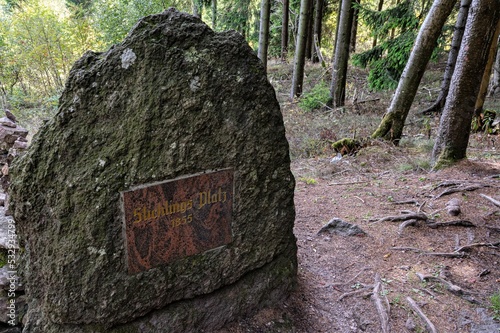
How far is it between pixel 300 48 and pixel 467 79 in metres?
7.90

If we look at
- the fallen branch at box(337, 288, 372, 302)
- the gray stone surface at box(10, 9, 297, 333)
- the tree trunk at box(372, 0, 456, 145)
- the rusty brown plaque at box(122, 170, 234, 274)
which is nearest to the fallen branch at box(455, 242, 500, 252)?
the fallen branch at box(337, 288, 372, 302)

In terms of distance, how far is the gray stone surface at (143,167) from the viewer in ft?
7.04

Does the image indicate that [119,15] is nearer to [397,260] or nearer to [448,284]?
[397,260]

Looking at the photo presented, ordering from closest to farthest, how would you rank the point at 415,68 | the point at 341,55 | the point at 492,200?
the point at 492,200 → the point at 415,68 → the point at 341,55

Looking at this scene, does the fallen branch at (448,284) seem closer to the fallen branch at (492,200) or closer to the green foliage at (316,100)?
the fallen branch at (492,200)

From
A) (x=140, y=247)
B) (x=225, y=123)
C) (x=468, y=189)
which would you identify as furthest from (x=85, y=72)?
(x=468, y=189)

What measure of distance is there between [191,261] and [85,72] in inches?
60.9

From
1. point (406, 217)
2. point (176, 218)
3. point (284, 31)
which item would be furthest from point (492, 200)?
point (284, 31)

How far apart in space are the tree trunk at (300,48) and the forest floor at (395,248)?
6.37 meters

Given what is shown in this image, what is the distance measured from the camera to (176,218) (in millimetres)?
2445

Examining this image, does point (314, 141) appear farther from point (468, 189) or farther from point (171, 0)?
point (171, 0)

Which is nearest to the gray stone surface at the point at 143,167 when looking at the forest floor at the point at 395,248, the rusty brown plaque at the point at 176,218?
the rusty brown plaque at the point at 176,218

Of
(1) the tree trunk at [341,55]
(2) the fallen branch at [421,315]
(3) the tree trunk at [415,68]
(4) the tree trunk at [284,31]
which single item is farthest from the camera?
(4) the tree trunk at [284,31]

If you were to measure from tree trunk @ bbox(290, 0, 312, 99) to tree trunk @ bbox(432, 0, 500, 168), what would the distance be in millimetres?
7368
